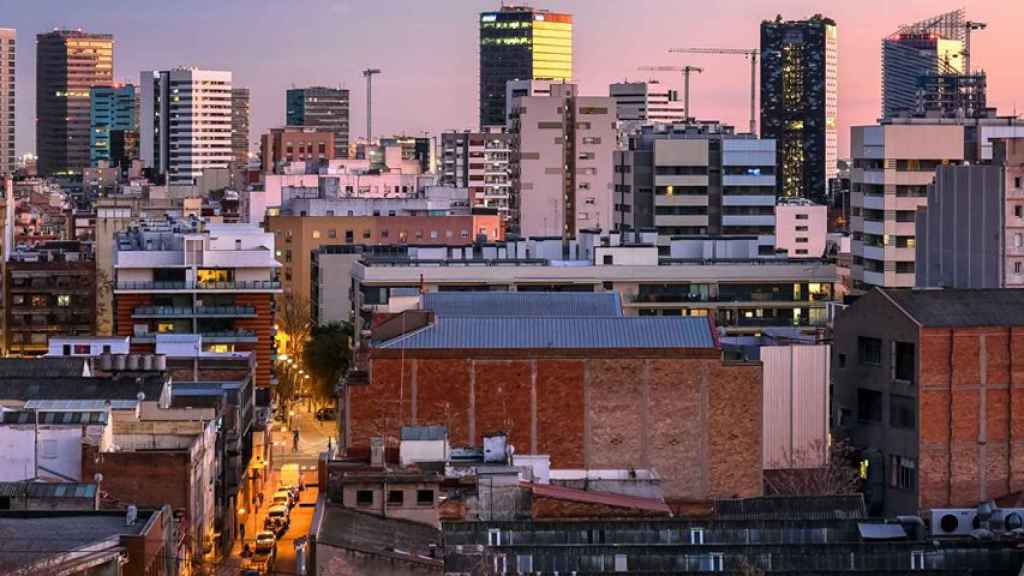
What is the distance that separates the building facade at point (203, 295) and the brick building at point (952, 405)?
40206 mm

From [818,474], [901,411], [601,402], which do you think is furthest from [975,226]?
[601,402]

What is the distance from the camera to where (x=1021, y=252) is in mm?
100062

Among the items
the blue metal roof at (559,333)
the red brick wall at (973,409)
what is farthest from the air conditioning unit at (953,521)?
the blue metal roof at (559,333)

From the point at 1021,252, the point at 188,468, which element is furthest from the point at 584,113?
the point at 188,468

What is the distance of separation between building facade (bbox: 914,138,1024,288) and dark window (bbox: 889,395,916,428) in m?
22.6

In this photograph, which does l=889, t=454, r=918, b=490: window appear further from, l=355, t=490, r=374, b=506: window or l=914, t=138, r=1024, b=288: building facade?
l=914, t=138, r=1024, b=288: building facade

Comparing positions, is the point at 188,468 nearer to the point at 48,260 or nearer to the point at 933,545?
the point at 933,545

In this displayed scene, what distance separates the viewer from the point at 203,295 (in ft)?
370

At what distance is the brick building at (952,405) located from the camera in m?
75.9

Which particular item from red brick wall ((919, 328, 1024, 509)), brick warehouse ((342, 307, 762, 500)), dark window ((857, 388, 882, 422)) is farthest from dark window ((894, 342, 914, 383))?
A: brick warehouse ((342, 307, 762, 500))

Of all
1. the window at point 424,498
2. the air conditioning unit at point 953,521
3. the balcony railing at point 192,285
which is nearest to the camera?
the window at point 424,498

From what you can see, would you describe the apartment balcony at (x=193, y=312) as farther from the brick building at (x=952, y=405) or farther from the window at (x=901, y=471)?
the window at (x=901, y=471)

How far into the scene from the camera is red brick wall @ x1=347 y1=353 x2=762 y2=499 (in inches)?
2911

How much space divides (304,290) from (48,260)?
18.6 meters
